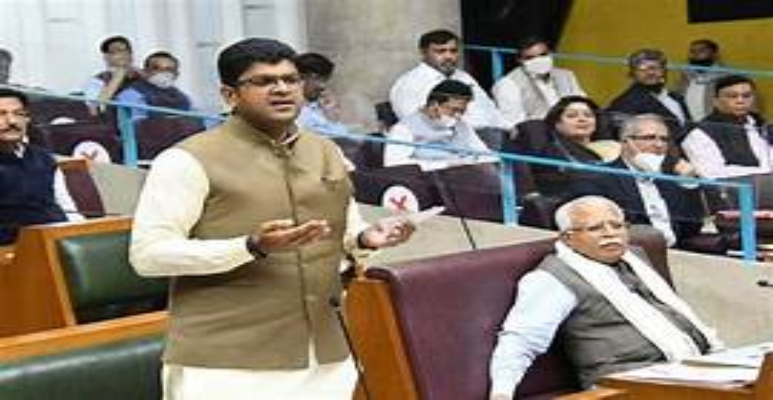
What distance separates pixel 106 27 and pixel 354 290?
594 centimetres

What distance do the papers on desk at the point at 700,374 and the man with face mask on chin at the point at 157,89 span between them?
4.47m

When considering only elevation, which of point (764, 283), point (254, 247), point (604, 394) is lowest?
point (764, 283)

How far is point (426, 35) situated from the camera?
818 centimetres

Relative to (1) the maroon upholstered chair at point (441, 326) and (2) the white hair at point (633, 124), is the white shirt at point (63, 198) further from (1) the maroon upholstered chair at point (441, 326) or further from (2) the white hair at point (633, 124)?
(2) the white hair at point (633, 124)

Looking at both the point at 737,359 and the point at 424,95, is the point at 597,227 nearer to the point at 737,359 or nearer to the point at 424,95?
the point at 737,359

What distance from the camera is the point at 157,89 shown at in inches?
320

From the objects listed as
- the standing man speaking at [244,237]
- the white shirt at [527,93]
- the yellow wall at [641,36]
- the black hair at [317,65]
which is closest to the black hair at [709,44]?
the yellow wall at [641,36]

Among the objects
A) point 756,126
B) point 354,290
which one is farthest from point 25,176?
point 756,126

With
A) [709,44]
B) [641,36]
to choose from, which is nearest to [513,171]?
[709,44]

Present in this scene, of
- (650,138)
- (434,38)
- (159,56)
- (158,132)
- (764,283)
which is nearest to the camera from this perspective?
(764,283)

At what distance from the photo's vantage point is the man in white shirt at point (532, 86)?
8164 millimetres

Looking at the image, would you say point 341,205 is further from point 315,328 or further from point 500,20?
point 500,20

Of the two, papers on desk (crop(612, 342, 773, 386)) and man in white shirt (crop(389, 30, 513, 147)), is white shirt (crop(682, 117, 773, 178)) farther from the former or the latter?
papers on desk (crop(612, 342, 773, 386))

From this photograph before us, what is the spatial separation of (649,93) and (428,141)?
5.38 ft
